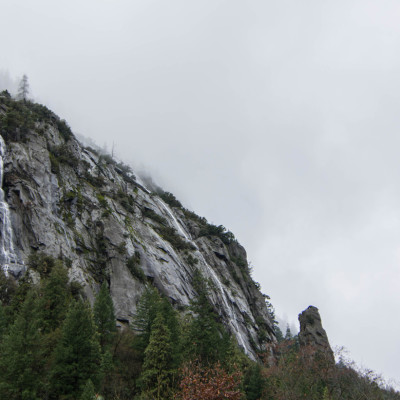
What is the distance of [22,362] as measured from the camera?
2538cm

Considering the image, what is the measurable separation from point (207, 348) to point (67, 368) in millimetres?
16467

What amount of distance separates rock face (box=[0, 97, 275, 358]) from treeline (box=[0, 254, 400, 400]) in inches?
269

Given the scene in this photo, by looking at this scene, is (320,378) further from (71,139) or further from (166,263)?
(71,139)

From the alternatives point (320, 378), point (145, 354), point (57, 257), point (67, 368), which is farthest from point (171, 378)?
point (57, 257)

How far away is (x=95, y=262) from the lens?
187 ft

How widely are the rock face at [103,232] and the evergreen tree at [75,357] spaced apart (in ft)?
60.3

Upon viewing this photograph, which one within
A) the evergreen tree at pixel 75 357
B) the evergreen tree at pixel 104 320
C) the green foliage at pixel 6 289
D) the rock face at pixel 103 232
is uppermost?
the rock face at pixel 103 232

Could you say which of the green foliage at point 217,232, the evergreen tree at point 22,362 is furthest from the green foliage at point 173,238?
the evergreen tree at point 22,362

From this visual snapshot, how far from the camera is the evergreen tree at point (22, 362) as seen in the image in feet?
80.4

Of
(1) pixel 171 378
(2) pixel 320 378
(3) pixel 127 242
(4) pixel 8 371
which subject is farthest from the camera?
(3) pixel 127 242

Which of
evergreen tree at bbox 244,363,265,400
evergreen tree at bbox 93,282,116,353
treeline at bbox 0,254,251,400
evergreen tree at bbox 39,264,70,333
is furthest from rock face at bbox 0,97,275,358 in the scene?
evergreen tree at bbox 244,363,265,400

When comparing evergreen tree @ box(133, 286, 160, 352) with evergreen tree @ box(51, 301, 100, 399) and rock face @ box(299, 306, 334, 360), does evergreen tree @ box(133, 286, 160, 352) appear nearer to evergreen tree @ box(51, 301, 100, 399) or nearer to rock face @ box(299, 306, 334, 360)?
evergreen tree @ box(51, 301, 100, 399)

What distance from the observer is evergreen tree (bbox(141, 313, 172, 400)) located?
3338cm

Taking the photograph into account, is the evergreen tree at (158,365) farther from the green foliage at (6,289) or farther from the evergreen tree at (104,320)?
the green foliage at (6,289)
